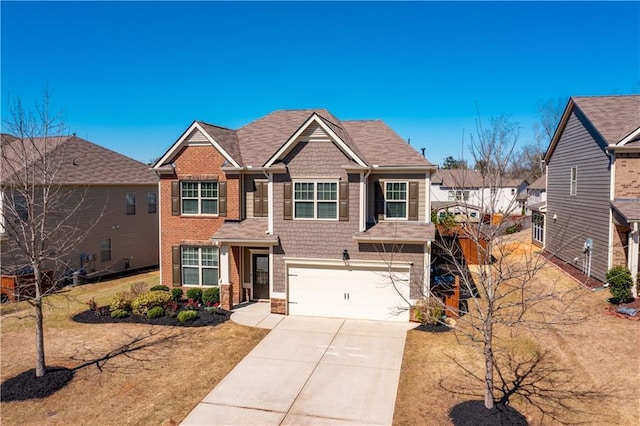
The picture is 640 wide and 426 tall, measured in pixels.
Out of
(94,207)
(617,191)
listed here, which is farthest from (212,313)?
(617,191)

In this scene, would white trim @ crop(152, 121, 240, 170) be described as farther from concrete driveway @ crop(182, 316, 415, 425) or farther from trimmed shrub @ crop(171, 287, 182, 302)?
concrete driveway @ crop(182, 316, 415, 425)

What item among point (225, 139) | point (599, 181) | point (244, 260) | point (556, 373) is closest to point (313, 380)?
point (556, 373)

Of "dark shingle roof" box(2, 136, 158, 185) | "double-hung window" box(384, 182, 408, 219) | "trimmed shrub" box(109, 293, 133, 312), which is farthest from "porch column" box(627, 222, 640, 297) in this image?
"dark shingle roof" box(2, 136, 158, 185)

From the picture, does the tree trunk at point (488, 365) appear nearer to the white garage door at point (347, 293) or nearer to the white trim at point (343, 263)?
the white garage door at point (347, 293)

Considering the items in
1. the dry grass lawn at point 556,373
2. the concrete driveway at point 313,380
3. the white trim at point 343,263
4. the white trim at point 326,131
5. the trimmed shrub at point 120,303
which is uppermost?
the white trim at point 326,131

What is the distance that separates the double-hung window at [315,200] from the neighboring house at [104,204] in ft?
40.2

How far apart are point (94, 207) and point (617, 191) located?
2606cm

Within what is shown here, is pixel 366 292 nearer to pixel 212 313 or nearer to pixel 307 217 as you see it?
pixel 307 217

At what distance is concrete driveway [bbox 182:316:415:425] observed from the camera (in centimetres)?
948

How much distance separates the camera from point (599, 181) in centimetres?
1972

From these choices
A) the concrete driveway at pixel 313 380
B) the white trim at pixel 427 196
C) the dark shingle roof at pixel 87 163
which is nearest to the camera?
the concrete driveway at pixel 313 380

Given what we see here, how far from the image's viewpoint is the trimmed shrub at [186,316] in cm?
1570

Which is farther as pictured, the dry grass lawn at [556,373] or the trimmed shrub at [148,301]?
the trimmed shrub at [148,301]

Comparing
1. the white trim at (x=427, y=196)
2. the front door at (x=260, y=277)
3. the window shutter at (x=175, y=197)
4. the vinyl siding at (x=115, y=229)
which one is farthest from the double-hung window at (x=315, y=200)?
the vinyl siding at (x=115, y=229)
